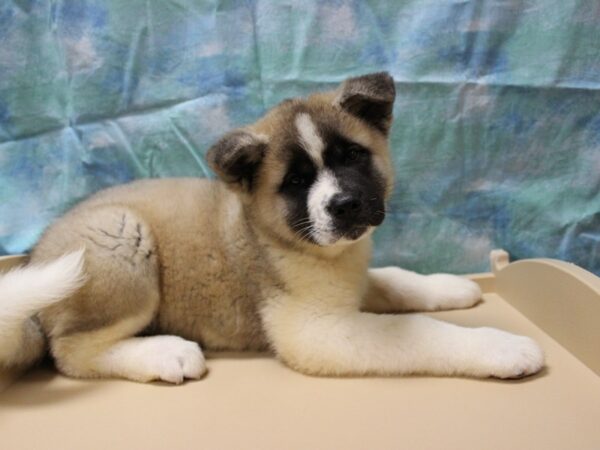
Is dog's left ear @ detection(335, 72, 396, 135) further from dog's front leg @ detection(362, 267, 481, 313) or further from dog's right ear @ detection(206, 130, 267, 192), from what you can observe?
dog's front leg @ detection(362, 267, 481, 313)

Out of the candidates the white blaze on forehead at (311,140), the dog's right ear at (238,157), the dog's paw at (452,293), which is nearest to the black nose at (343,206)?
the white blaze on forehead at (311,140)

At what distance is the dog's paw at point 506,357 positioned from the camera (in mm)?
1822

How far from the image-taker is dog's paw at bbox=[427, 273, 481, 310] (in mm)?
2461

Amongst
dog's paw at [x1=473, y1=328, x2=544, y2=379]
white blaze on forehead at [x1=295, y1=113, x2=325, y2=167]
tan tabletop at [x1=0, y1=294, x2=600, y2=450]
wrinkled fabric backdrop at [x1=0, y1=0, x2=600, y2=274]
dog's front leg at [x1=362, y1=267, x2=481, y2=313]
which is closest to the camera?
tan tabletop at [x1=0, y1=294, x2=600, y2=450]

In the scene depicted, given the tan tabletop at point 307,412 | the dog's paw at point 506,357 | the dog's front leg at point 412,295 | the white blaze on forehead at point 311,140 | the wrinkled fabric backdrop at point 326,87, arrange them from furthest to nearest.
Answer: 1. the wrinkled fabric backdrop at point 326,87
2. the dog's front leg at point 412,295
3. the white blaze on forehead at point 311,140
4. the dog's paw at point 506,357
5. the tan tabletop at point 307,412

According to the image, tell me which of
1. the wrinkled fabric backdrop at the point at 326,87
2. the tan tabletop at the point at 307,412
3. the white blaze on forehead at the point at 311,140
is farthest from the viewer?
the wrinkled fabric backdrop at the point at 326,87

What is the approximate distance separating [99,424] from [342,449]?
0.76m

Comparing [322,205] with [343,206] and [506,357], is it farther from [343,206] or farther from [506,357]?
[506,357]

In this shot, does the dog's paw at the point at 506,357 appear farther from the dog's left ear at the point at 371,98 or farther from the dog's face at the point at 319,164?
the dog's left ear at the point at 371,98

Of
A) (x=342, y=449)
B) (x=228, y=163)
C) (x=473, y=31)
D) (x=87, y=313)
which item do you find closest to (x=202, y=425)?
(x=342, y=449)

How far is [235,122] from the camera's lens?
8.79 ft

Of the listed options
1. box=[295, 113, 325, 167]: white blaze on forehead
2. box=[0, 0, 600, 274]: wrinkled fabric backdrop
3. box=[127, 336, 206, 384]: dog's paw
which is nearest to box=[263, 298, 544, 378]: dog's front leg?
box=[127, 336, 206, 384]: dog's paw

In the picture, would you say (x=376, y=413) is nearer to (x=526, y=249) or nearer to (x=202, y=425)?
(x=202, y=425)

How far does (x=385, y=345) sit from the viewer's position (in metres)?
1.94
